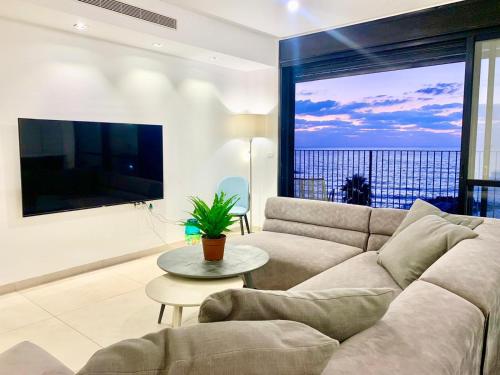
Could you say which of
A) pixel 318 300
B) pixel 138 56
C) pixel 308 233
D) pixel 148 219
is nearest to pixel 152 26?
pixel 138 56

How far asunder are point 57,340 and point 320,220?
2.32 meters

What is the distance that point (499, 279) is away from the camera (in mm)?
1687

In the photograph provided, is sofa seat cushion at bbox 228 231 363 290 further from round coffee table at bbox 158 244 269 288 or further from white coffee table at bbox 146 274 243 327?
white coffee table at bbox 146 274 243 327

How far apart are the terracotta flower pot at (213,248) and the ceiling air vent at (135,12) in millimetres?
2285

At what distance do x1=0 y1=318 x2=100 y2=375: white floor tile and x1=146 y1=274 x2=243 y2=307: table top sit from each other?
63cm

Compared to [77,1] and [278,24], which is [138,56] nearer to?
[77,1]

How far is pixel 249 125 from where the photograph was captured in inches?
210

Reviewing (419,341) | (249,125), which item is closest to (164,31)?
(249,125)

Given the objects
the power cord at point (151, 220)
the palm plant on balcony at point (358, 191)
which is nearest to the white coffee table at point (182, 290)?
Answer: the power cord at point (151, 220)

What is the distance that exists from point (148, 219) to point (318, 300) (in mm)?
3710

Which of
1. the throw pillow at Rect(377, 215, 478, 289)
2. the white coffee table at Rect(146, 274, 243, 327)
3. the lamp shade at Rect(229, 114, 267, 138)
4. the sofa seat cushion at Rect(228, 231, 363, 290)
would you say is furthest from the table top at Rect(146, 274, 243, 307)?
the lamp shade at Rect(229, 114, 267, 138)

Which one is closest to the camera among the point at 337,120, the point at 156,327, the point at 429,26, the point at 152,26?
the point at 156,327

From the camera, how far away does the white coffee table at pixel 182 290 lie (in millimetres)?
2139

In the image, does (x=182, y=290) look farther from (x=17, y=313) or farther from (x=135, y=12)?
(x=135, y=12)
